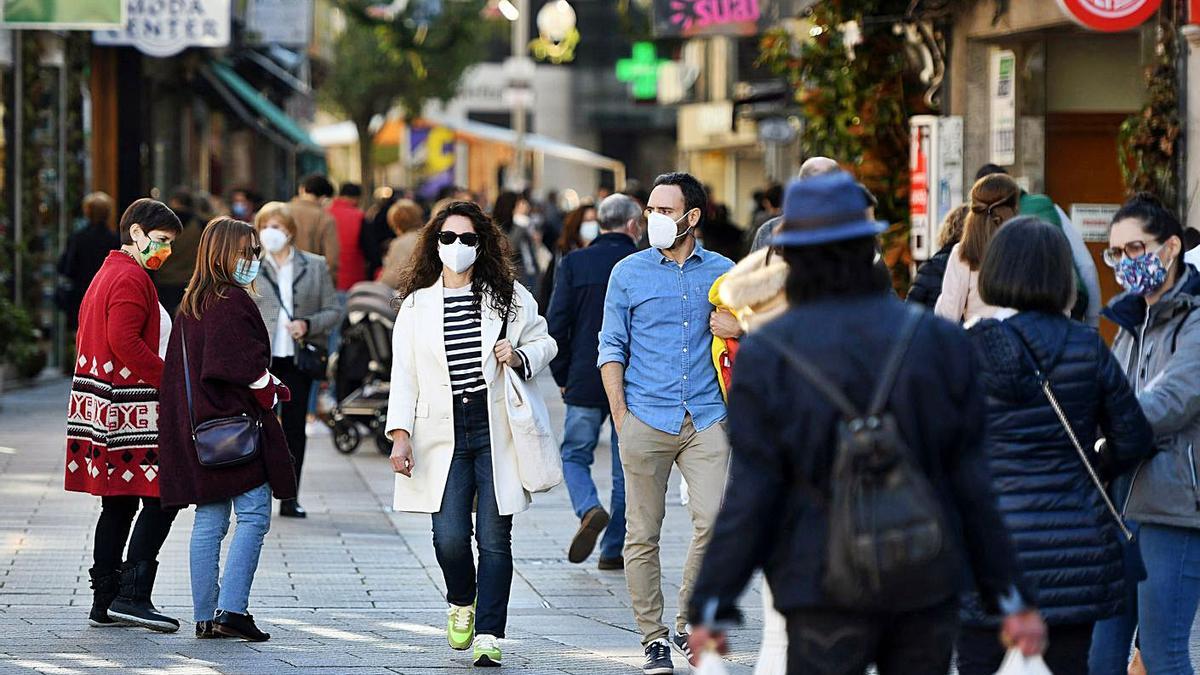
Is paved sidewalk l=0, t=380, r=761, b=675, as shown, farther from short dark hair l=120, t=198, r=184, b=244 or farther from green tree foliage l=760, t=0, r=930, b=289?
green tree foliage l=760, t=0, r=930, b=289

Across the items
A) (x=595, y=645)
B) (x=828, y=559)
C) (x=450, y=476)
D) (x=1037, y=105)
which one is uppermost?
(x=1037, y=105)

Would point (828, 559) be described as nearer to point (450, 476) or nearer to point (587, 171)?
point (450, 476)

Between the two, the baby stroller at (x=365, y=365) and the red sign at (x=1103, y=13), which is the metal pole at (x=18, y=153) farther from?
the red sign at (x=1103, y=13)

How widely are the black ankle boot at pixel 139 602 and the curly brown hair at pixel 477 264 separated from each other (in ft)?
5.53

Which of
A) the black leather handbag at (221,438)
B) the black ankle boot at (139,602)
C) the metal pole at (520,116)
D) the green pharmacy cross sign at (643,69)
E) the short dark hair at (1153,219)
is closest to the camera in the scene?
the short dark hair at (1153,219)

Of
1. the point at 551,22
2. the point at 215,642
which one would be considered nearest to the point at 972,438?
the point at 215,642

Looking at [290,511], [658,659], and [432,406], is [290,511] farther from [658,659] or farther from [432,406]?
[658,659]

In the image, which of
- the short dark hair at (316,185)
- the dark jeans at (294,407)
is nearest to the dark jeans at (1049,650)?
the dark jeans at (294,407)

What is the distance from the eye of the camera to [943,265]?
865cm

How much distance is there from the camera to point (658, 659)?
736cm

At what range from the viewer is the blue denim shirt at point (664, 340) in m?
7.50

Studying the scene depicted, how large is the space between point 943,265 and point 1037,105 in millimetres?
5573

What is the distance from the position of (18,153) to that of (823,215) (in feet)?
53.5

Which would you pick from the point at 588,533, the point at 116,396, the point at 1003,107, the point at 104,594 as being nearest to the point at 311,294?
the point at 588,533
